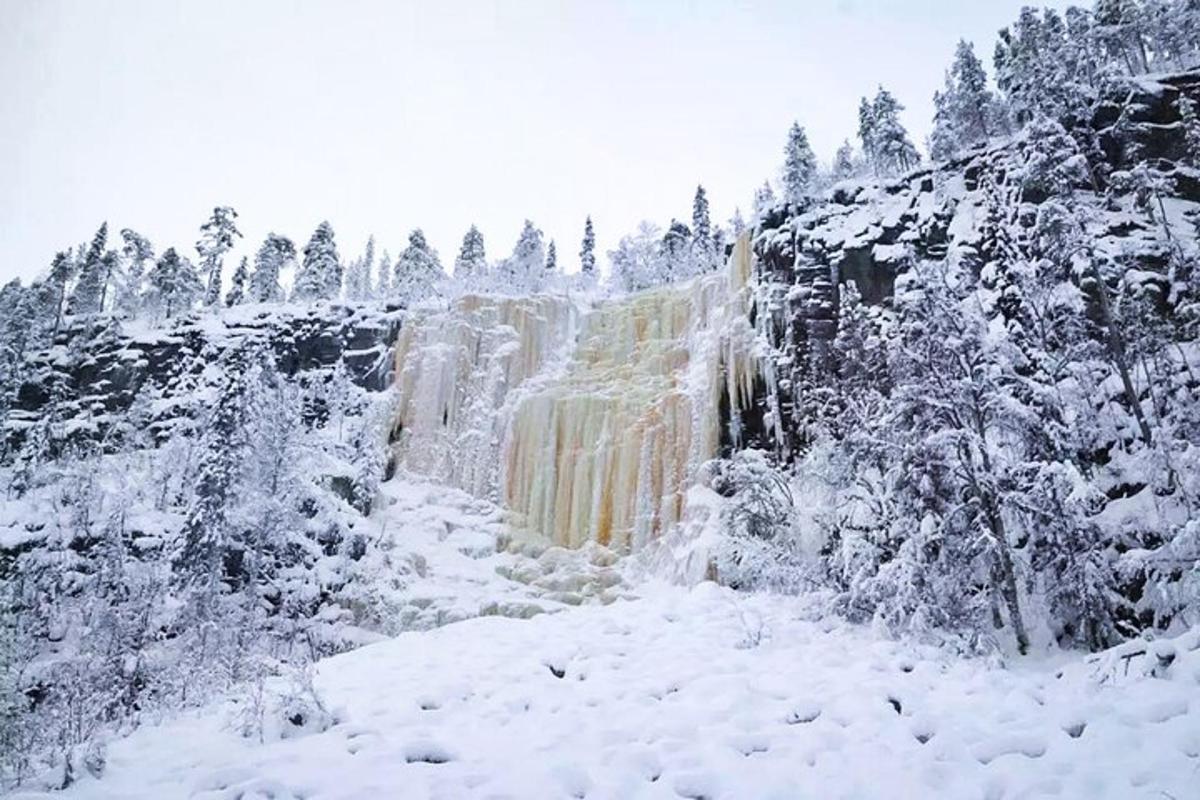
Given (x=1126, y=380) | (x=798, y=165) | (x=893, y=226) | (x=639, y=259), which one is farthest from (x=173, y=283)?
(x=1126, y=380)

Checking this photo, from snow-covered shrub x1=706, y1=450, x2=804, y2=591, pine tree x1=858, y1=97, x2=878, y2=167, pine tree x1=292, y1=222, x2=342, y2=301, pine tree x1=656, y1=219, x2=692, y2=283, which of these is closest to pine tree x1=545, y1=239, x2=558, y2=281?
pine tree x1=656, y1=219, x2=692, y2=283

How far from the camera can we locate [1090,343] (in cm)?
1416

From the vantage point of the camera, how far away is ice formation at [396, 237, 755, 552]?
25953 millimetres

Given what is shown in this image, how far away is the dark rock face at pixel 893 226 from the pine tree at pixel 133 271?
52535 millimetres

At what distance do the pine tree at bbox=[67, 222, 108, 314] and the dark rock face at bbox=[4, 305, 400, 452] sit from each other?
41.8 ft

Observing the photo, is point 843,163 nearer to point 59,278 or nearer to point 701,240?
point 701,240

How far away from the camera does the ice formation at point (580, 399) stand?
85.1 ft

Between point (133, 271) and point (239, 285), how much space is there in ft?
33.4

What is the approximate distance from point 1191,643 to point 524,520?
75.2 feet

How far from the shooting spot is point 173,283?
171 feet

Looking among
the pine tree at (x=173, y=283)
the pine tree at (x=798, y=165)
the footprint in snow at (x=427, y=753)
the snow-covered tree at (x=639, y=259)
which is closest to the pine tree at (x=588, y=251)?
the snow-covered tree at (x=639, y=259)

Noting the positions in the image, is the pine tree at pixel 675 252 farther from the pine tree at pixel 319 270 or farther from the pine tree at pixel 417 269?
the pine tree at pixel 319 270

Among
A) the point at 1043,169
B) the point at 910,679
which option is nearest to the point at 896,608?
the point at 910,679

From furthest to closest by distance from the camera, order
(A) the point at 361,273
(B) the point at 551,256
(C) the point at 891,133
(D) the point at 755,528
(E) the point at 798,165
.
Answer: (A) the point at 361,273 < (B) the point at 551,256 < (E) the point at 798,165 < (C) the point at 891,133 < (D) the point at 755,528
